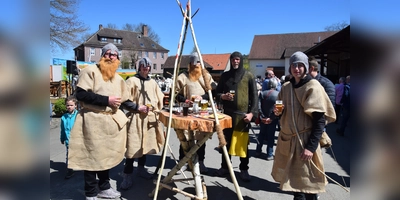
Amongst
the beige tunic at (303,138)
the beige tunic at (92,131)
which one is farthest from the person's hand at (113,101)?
the beige tunic at (303,138)

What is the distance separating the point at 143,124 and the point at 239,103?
1376mm

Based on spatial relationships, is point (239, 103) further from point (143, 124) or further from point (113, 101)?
point (113, 101)

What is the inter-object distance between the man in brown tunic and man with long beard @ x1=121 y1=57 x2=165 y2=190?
41cm

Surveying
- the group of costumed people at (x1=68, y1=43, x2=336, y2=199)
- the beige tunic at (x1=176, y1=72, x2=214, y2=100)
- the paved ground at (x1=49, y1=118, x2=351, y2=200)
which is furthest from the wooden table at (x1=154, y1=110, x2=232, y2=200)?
the beige tunic at (x1=176, y1=72, x2=214, y2=100)

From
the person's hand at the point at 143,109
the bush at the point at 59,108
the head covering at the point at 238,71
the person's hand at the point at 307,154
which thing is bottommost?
the bush at the point at 59,108

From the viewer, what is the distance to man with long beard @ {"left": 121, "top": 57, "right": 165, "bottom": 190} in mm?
3471

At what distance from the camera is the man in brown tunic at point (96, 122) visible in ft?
9.29

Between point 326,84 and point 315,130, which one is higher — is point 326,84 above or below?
above

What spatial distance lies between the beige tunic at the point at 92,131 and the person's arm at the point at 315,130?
2.14 m

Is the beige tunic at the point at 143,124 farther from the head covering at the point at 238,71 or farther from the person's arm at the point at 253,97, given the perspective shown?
the person's arm at the point at 253,97

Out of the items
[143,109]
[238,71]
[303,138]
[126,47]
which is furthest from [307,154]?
[126,47]

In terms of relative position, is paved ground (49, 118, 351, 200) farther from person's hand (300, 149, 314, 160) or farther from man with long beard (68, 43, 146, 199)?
person's hand (300, 149, 314, 160)

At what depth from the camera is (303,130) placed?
2.52 m

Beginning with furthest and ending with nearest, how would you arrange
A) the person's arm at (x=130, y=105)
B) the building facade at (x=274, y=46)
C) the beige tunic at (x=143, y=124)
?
the building facade at (x=274, y=46)
the beige tunic at (x=143, y=124)
the person's arm at (x=130, y=105)
